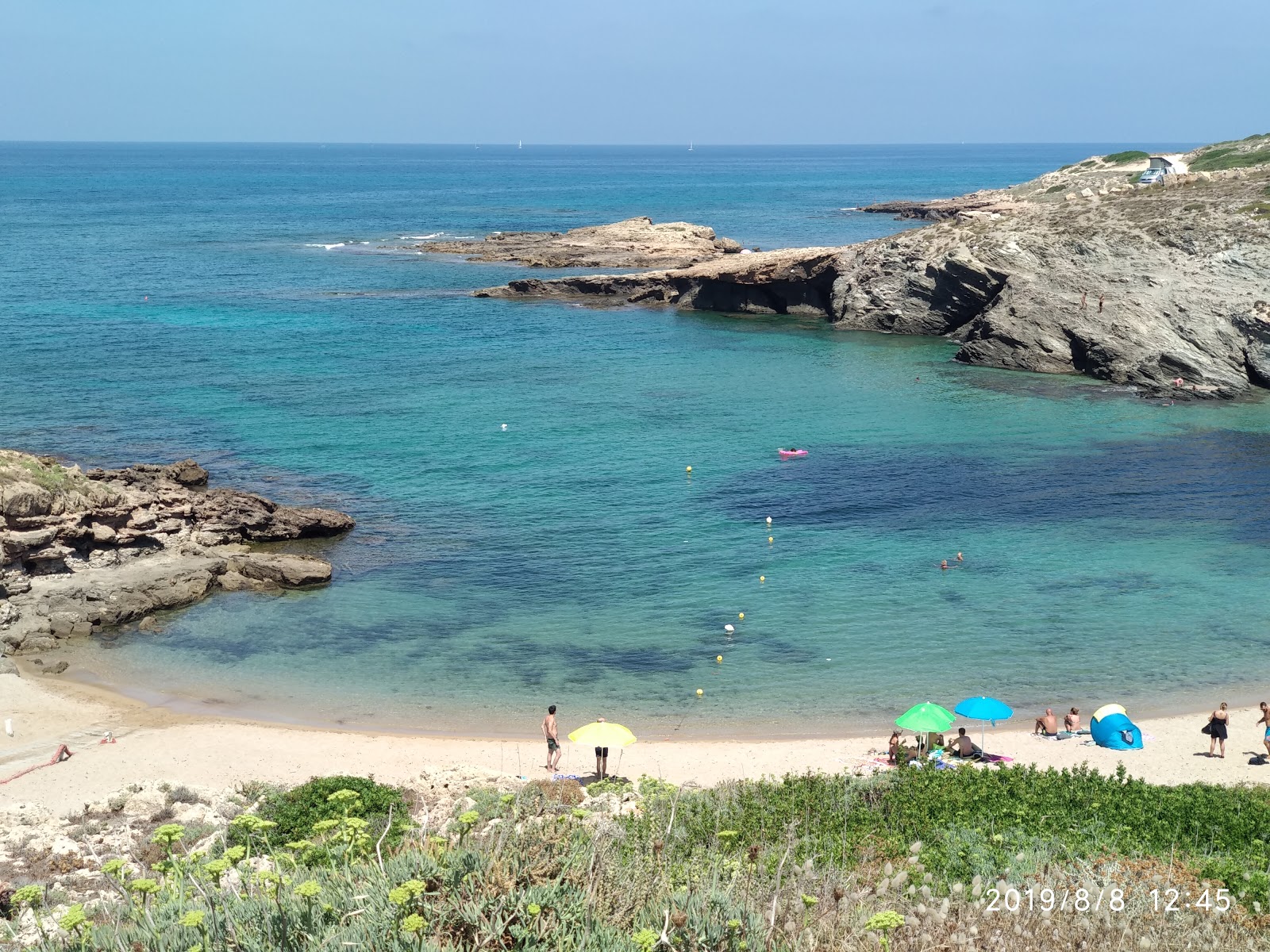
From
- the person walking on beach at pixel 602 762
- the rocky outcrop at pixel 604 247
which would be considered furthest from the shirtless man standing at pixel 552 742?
the rocky outcrop at pixel 604 247

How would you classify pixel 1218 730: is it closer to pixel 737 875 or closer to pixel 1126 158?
pixel 737 875

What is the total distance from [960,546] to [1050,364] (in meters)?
27.2

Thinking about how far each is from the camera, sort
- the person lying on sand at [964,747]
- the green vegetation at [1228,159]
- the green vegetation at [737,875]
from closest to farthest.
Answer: the green vegetation at [737,875], the person lying on sand at [964,747], the green vegetation at [1228,159]

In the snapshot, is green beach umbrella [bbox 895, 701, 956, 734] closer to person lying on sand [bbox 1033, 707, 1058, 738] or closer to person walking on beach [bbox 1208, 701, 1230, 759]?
person lying on sand [bbox 1033, 707, 1058, 738]

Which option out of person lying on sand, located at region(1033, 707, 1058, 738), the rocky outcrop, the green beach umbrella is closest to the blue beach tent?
person lying on sand, located at region(1033, 707, 1058, 738)

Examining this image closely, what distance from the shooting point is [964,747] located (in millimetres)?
24344

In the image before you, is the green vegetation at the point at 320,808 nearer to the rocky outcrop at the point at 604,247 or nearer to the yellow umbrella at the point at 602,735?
the yellow umbrella at the point at 602,735

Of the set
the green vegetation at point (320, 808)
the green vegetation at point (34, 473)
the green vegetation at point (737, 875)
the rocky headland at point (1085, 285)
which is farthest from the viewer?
the rocky headland at point (1085, 285)

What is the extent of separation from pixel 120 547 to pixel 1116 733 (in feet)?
89.1

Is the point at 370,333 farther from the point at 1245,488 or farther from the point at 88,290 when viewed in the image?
the point at 1245,488

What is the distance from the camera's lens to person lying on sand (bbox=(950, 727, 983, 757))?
2434 centimetres

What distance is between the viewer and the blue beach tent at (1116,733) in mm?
24438
